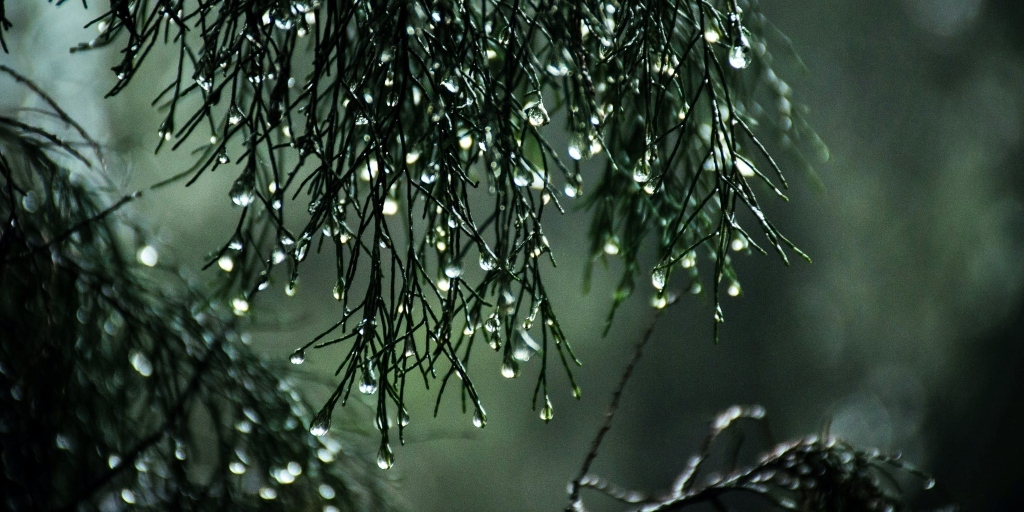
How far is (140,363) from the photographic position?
4.60 feet

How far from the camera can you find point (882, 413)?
575 centimetres

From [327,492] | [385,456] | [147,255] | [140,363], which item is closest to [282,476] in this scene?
[327,492]

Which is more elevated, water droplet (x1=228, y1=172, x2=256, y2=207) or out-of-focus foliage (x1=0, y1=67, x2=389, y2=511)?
out-of-focus foliage (x1=0, y1=67, x2=389, y2=511)

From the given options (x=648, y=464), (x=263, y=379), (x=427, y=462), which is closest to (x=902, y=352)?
(x=648, y=464)

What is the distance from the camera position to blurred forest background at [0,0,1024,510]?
4855 millimetres

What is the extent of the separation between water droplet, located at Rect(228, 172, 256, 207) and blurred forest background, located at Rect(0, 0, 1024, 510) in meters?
3.58

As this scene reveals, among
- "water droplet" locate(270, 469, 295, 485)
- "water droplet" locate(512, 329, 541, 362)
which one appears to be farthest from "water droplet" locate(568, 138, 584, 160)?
"water droplet" locate(270, 469, 295, 485)

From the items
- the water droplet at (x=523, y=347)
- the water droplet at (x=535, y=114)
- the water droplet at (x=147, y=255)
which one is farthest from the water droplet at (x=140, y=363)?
the water droplet at (x=535, y=114)

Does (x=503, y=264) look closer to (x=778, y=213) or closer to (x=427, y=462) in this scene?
(x=778, y=213)

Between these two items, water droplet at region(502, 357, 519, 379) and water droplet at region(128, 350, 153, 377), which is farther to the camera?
water droplet at region(128, 350, 153, 377)

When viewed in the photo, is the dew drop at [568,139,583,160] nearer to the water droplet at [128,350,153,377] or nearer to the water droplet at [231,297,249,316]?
the water droplet at [231,297,249,316]

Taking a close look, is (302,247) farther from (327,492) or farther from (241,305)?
(327,492)

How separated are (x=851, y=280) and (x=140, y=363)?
5719mm

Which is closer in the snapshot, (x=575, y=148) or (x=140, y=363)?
(x=575, y=148)
